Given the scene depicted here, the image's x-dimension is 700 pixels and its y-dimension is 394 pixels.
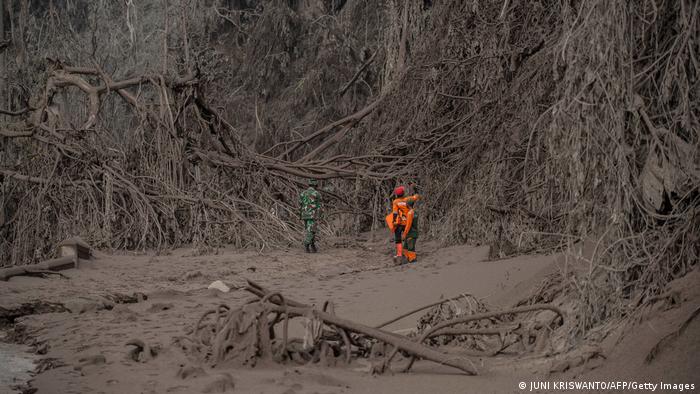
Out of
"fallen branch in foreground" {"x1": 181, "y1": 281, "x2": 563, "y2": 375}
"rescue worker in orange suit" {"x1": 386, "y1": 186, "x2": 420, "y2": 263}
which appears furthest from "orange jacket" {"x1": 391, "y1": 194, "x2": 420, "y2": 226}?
"fallen branch in foreground" {"x1": 181, "y1": 281, "x2": 563, "y2": 375}

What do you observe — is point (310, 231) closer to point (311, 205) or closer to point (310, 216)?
point (310, 216)

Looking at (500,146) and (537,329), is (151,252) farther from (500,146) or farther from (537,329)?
(537,329)

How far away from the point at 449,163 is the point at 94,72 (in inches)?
249

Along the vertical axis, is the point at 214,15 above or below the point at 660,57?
above

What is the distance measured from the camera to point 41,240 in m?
13.3

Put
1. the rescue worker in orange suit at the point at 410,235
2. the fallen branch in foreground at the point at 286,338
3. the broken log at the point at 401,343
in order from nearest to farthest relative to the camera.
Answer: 1. the broken log at the point at 401,343
2. the fallen branch in foreground at the point at 286,338
3. the rescue worker in orange suit at the point at 410,235

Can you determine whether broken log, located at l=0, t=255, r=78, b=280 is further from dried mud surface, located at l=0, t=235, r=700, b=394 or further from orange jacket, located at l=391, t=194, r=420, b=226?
orange jacket, located at l=391, t=194, r=420, b=226

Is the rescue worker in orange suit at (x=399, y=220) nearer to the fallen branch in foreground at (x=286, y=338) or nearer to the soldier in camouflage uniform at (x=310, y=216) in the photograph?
the soldier in camouflage uniform at (x=310, y=216)

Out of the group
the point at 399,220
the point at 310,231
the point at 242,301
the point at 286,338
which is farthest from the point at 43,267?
the point at 286,338

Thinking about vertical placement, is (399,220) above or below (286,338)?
below

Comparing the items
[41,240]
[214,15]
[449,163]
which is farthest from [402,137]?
[214,15]

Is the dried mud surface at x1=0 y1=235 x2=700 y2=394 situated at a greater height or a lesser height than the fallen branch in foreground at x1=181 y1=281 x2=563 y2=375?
lesser

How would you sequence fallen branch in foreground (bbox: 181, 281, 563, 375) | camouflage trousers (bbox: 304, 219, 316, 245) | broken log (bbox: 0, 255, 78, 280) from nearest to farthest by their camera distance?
fallen branch in foreground (bbox: 181, 281, 563, 375)
broken log (bbox: 0, 255, 78, 280)
camouflage trousers (bbox: 304, 219, 316, 245)

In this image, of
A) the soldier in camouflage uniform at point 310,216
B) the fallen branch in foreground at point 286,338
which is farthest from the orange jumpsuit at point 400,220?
the fallen branch in foreground at point 286,338
